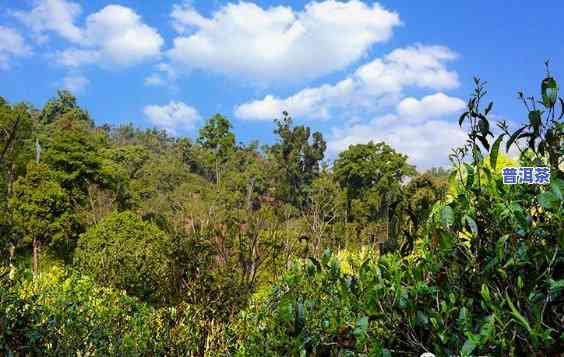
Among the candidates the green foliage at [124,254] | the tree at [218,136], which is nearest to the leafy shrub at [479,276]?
the green foliage at [124,254]

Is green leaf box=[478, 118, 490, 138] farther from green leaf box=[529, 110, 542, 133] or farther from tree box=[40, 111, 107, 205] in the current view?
tree box=[40, 111, 107, 205]

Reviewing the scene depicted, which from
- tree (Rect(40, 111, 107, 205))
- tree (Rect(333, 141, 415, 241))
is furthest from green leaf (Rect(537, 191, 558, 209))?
tree (Rect(333, 141, 415, 241))

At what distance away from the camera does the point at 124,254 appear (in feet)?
36.9

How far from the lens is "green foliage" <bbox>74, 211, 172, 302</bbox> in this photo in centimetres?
1009

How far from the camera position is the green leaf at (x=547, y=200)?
4.26 feet

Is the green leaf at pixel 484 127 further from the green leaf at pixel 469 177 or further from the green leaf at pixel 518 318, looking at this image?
the green leaf at pixel 518 318

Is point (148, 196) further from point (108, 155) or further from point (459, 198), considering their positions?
point (459, 198)

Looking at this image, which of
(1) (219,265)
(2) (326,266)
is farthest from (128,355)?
(2) (326,266)

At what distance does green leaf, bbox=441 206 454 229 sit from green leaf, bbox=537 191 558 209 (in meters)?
0.21

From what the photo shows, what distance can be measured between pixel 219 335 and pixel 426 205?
12.2 feet

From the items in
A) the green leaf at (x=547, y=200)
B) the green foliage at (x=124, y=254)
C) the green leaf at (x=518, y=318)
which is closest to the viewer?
the green leaf at (x=518, y=318)

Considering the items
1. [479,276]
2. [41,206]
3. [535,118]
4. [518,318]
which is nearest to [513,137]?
[535,118]

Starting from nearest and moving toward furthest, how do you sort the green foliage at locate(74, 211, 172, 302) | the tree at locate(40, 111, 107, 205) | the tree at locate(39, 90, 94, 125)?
the green foliage at locate(74, 211, 172, 302) < the tree at locate(40, 111, 107, 205) < the tree at locate(39, 90, 94, 125)

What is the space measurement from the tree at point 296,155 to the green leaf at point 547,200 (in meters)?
36.3
